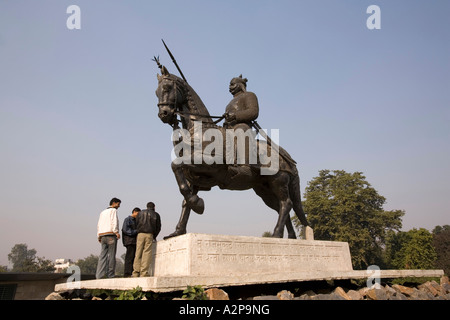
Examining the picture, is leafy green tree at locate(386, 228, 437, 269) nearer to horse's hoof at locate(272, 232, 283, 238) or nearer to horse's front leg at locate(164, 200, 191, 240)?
horse's hoof at locate(272, 232, 283, 238)

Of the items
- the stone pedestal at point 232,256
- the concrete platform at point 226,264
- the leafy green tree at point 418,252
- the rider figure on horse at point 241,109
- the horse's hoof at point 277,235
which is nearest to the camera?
the concrete platform at point 226,264

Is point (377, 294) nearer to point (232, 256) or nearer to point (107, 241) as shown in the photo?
point (232, 256)

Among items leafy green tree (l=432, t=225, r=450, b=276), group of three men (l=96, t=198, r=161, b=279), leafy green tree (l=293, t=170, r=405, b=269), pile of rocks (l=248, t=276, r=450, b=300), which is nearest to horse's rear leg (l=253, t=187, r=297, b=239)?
pile of rocks (l=248, t=276, r=450, b=300)

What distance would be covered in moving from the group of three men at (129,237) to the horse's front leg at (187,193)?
0.94 metres

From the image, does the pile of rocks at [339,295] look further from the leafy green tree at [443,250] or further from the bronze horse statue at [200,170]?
the leafy green tree at [443,250]

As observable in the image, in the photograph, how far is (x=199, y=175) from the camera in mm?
6746

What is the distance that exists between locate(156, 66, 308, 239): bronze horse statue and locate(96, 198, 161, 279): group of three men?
1.79 ft

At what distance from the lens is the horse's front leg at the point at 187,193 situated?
6012mm

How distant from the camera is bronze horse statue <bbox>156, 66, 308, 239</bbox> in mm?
6223

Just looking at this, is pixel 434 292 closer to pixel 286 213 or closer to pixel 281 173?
pixel 286 213

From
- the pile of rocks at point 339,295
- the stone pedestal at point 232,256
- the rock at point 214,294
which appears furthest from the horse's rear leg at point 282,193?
the rock at point 214,294

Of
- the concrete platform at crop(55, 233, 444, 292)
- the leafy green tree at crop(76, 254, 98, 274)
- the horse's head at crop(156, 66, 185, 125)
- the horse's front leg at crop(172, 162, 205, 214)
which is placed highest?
the horse's head at crop(156, 66, 185, 125)
